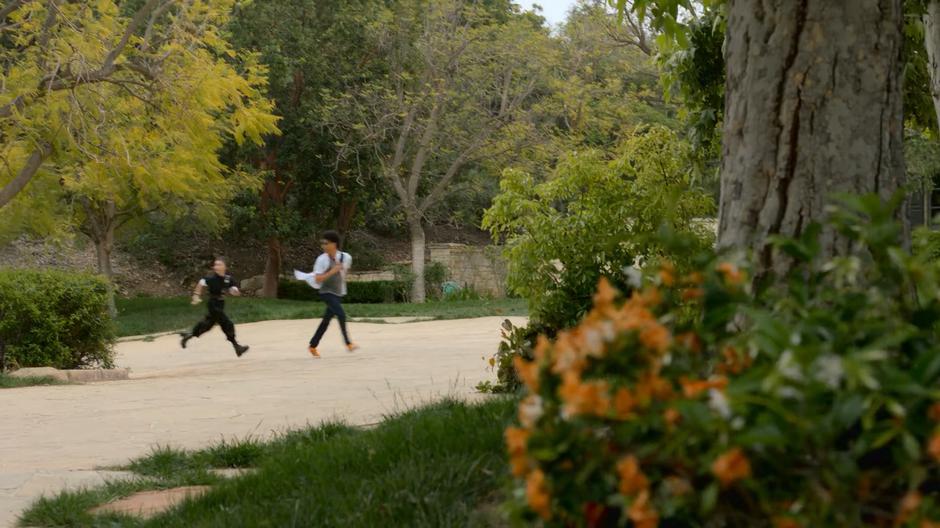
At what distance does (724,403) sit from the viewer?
187 cm

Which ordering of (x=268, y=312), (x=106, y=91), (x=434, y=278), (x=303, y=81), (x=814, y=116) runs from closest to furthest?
(x=814, y=116) → (x=106, y=91) → (x=268, y=312) → (x=303, y=81) → (x=434, y=278)

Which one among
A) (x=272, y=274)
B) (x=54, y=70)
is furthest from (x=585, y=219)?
(x=272, y=274)

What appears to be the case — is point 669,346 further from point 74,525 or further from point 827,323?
point 74,525

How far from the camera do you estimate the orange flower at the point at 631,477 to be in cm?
190

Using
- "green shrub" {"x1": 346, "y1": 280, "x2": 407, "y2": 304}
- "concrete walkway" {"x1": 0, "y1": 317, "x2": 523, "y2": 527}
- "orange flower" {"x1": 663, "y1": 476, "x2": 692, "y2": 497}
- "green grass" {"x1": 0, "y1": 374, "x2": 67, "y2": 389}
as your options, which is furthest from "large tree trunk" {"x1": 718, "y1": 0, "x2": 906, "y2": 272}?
"green shrub" {"x1": 346, "y1": 280, "x2": 407, "y2": 304}

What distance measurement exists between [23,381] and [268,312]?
1473 cm

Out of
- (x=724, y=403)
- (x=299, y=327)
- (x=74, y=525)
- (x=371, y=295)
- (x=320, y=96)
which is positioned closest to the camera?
(x=724, y=403)

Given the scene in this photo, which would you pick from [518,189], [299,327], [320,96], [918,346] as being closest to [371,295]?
[320,96]

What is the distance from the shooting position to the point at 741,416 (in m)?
1.92

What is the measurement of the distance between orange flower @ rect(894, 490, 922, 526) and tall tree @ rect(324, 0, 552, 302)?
94.3ft

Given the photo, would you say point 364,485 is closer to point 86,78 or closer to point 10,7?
point 86,78

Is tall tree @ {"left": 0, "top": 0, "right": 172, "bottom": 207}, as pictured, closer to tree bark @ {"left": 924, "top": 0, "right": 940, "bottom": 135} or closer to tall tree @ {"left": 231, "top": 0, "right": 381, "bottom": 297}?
tree bark @ {"left": 924, "top": 0, "right": 940, "bottom": 135}

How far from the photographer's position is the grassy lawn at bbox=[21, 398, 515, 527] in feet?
13.3

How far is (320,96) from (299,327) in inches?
450
